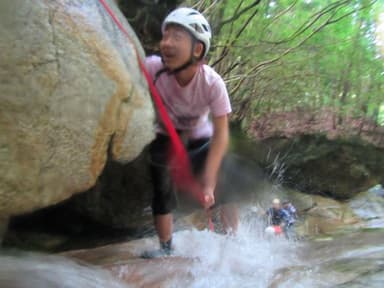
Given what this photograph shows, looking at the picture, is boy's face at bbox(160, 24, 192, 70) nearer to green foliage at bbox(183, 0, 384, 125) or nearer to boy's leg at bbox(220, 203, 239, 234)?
boy's leg at bbox(220, 203, 239, 234)

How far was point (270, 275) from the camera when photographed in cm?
245

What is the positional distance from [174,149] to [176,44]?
0.77 m

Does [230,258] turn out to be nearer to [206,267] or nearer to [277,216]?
[206,267]

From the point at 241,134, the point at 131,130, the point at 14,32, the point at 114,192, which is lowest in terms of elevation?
the point at 241,134

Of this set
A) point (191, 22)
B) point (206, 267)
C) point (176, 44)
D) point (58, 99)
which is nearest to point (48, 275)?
point (58, 99)

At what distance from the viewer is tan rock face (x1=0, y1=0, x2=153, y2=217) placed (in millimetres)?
1852

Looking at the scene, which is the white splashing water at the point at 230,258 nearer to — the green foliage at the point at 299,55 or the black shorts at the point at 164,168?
the black shorts at the point at 164,168

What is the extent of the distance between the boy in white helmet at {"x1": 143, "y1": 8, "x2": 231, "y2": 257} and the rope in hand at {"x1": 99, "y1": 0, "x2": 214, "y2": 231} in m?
0.06

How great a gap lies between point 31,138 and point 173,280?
1165 millimetres

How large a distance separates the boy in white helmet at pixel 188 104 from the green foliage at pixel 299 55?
2.38 m

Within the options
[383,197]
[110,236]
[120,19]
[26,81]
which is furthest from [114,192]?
[383,197]

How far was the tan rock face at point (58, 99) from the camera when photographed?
6.07 ft

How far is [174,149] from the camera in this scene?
2877 mm

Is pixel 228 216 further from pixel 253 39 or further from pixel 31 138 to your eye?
pixel 253 39
